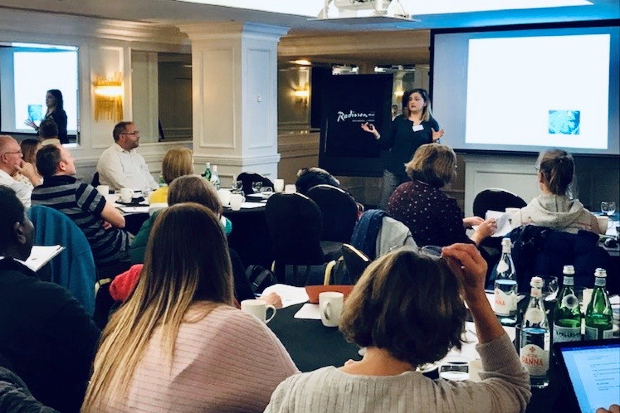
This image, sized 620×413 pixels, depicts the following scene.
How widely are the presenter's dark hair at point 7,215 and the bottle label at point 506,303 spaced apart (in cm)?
160

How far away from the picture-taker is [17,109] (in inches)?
371

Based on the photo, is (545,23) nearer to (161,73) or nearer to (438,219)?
(438,219)

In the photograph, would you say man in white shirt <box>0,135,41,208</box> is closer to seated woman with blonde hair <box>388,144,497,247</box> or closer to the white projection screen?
seated woman with blonde hair <box>388,144,497,247</box>

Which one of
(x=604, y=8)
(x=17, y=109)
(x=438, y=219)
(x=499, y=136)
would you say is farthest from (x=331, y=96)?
(x=438, y=219)

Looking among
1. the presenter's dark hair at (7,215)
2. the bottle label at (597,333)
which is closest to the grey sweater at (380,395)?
the bottle label at (597,333)

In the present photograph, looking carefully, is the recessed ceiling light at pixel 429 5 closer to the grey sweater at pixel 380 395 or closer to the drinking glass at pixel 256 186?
the drinking glass at pixel 256 186

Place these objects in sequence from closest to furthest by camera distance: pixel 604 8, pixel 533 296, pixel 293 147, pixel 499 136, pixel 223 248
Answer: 1. pixel 223 248
2. pixel 533 296
3. pixel 604 8
4. pixel 499 136
5. pixel 293 147

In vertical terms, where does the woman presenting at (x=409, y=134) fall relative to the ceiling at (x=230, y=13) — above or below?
below

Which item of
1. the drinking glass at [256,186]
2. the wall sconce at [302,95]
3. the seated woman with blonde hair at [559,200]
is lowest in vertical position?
the drinking glass at [256,186]

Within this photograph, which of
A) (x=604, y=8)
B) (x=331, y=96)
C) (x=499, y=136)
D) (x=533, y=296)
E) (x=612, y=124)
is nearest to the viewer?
(x=533, y=296)

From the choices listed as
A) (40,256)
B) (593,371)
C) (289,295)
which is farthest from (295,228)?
(593,371)

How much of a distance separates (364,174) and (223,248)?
10.4 m

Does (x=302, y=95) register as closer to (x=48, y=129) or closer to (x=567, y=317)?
(x=48, y=129)

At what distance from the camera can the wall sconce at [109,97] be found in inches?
386
